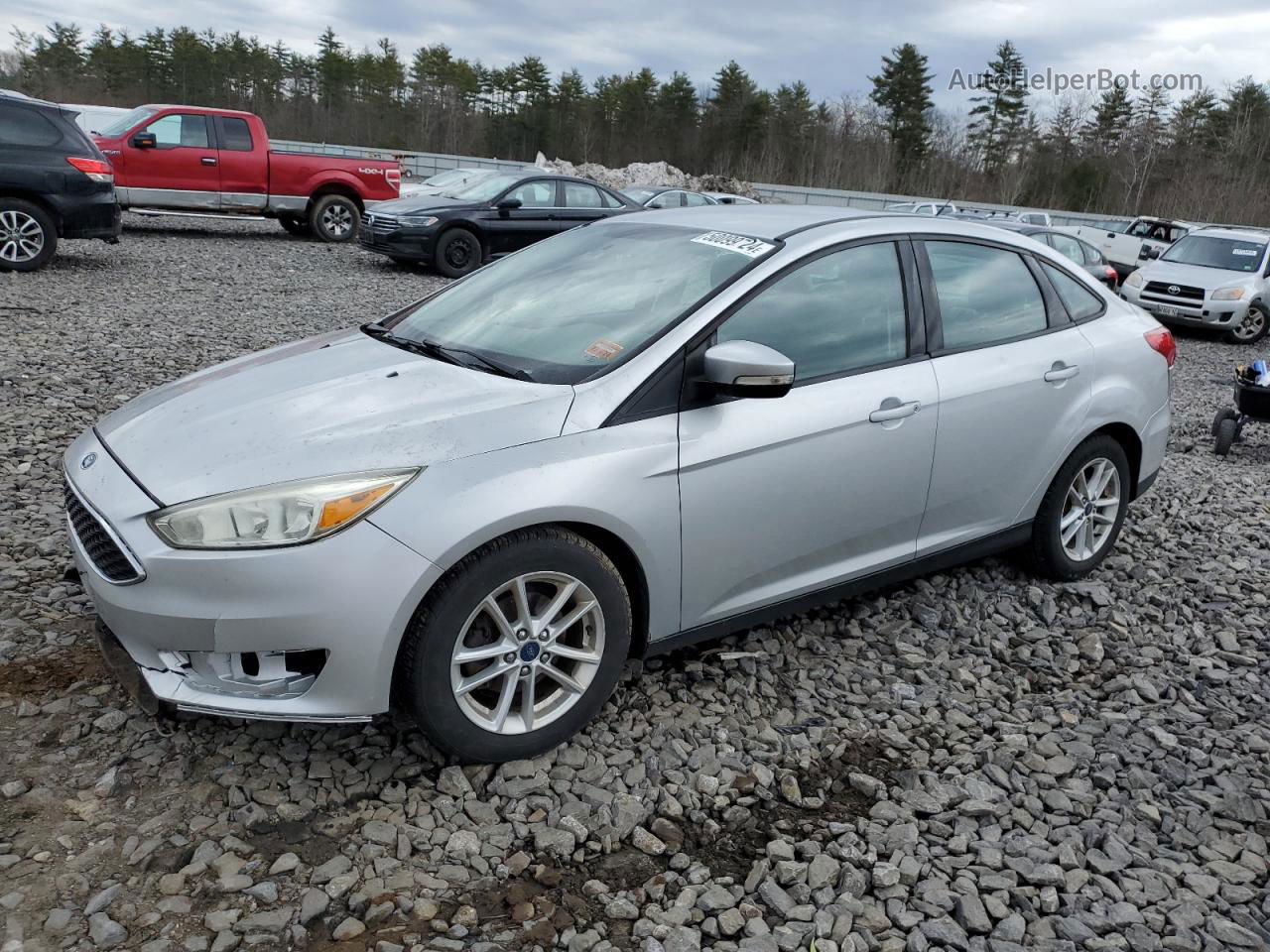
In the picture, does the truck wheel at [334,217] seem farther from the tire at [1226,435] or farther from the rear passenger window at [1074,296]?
the rear passenger window at [1074,296]

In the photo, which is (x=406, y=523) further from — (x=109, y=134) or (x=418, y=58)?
(x=418, y=58)

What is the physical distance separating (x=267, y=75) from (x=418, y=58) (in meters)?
12.5

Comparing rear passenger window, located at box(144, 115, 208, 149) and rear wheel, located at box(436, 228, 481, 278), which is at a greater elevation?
rear passenger window, located at box(144, 115, 208, 149)

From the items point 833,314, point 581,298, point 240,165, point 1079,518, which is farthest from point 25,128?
point 1079,518

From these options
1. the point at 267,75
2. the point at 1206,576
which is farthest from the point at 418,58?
the point at 1206,576

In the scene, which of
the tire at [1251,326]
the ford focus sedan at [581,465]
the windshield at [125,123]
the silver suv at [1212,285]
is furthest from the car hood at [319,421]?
the tire at [1251,326]

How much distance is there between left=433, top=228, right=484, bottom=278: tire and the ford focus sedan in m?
9.80

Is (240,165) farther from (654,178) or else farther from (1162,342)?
(654,178)

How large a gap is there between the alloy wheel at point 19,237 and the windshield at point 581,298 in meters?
8.74

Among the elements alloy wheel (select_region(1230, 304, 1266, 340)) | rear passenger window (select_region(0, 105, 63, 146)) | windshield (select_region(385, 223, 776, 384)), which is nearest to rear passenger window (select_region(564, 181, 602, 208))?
rear passenger window (select_region(0, 105, 63, 146))

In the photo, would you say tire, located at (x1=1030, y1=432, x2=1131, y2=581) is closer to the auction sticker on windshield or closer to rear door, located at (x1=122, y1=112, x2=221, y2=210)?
the auction sticker on windshield

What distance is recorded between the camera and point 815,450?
3350 millimetres

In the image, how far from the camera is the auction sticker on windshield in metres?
3.51

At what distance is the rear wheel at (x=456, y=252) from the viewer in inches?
539
